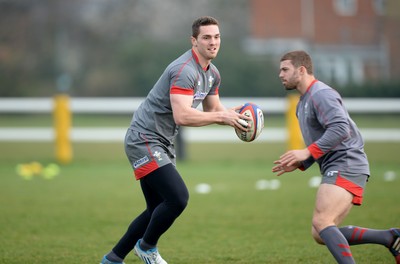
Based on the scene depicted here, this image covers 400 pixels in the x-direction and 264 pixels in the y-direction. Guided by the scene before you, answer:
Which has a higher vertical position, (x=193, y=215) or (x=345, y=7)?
(x=345, y=7)

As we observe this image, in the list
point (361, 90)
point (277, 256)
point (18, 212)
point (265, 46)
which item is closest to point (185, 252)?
point (277, 256)

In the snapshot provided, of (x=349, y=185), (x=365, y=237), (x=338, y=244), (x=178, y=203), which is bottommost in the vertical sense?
(x=365, y=237)

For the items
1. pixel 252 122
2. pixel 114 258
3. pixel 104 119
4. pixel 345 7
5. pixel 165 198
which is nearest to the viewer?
pixel 165 198

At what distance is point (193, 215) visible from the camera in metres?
9.91

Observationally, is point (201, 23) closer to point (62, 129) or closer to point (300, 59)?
point (300, 59)

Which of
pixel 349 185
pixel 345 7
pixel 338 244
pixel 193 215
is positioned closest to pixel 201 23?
pixel 349 185

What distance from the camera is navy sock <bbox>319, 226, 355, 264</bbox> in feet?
19.3

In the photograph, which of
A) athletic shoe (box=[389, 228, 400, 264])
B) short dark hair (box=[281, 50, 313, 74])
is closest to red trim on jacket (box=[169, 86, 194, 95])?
short dark hair (box=[281, 50, 313, 74])

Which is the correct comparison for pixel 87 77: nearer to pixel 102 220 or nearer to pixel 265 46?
pixel 265 46

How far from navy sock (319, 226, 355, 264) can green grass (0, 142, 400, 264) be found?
4.05 feet

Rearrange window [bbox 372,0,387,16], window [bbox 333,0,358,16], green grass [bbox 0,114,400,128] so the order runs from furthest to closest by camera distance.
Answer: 1. window [bbox 333,0,358,16]
2. window [bbox 372,0,387,16]
3. green grass [bbox 0,114,400,128]

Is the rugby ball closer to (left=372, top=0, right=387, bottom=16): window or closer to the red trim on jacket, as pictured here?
the red trim on jacket

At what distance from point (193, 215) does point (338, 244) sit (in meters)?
4.20

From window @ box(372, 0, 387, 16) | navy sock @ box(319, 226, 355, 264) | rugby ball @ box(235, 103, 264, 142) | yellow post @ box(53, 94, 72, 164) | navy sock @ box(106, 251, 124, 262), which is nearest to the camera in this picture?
navy sock @ box(319, 226, 355, 264)
